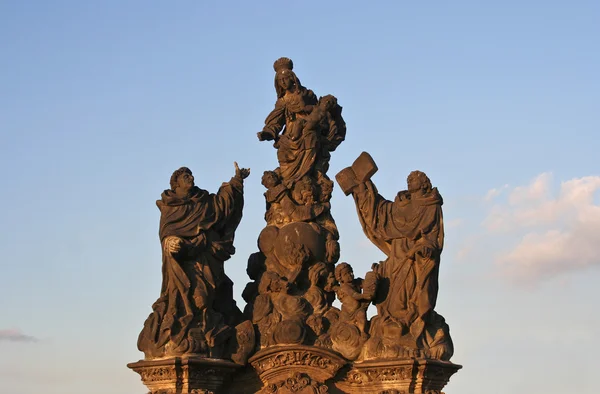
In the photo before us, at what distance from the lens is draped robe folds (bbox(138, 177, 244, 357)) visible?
30516 mm

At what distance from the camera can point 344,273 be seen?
1222 inches

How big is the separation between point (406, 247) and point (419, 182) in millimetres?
1258

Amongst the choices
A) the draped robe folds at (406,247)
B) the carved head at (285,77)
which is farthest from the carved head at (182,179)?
the draped robe folds at (406,247)

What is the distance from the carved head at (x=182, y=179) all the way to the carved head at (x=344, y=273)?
318 cm

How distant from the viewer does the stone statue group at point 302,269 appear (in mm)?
30422

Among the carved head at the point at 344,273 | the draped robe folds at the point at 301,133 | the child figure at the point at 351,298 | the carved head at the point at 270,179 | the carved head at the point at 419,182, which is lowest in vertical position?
the child figure at the point at 351,298

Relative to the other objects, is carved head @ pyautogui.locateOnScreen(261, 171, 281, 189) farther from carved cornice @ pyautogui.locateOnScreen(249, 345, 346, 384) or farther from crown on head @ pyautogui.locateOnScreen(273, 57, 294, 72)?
carved cornice @ pyautogui.locateOnScreen(249, 345, 346, 384)

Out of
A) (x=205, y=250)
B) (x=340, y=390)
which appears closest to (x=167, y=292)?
(x=205, y=250)

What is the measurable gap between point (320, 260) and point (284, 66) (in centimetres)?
401

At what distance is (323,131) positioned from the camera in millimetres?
32531

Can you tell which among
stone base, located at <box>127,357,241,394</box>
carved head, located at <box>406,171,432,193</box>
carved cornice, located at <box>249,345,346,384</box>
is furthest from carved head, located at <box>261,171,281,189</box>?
stone base, located at <box>127,357,241,394</box>

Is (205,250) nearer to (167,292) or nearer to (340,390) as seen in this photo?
(167,292)

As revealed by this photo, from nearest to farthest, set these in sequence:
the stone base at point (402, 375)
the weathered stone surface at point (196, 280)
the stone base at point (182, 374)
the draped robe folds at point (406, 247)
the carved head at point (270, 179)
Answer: the stone base at point (402, 375)
the stone base at point (182, 374)
the draped robe folds at point (406, 247)
the weathered stone surface at point (196, 280)
the carved head at point (270, 179)

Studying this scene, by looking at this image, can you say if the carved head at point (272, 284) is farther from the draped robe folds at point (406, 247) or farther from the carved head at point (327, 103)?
the carved head at point (327, 103)
